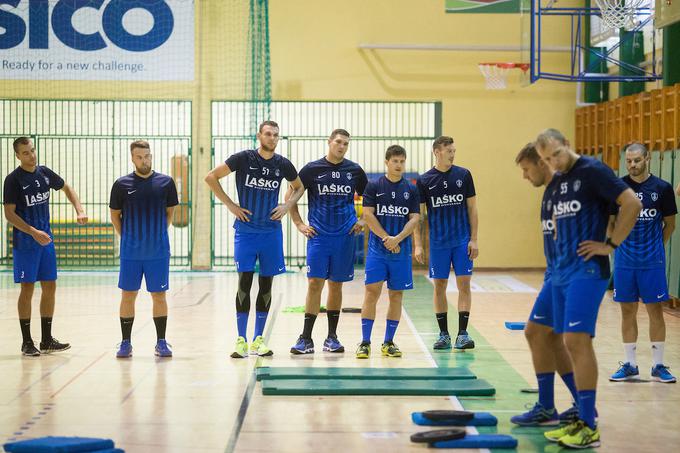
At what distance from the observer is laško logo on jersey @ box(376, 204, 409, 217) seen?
8.64 metres

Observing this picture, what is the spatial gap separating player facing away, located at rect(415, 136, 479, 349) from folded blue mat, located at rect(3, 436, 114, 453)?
173 inches

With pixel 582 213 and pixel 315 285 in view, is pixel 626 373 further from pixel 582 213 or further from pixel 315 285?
pixel 315 285

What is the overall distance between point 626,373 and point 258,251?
→ 347cm

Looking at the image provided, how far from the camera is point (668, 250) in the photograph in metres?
12.6

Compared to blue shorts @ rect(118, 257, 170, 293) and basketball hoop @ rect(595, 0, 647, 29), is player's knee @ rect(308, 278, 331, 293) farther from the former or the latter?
basketball hoop @ rect(595, 0, 647, 29)

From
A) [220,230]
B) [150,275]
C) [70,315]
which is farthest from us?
[220,230]

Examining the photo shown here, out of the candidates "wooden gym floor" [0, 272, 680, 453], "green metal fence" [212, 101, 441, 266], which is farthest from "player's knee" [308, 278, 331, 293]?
"green metal fence" [212, 101, 441, 266]

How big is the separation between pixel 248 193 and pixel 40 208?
2.03m

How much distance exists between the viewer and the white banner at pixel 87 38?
17641 mm

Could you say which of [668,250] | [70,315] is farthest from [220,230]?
[668,250]

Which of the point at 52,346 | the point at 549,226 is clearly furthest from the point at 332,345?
the point at 549,226

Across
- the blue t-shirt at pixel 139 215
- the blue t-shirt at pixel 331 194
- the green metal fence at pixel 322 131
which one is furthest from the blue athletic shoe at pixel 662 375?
the green metal fence at pixel 322 131

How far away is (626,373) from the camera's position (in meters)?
7.56

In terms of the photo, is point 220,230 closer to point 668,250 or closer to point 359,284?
point 359,284
